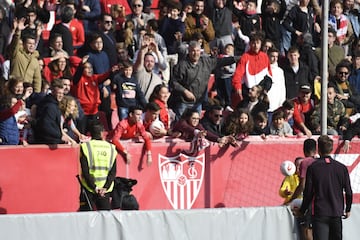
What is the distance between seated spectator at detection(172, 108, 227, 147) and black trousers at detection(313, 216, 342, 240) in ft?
12.3

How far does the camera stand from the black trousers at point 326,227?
13102mm

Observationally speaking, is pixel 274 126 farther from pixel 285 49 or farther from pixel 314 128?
pixel 285 49

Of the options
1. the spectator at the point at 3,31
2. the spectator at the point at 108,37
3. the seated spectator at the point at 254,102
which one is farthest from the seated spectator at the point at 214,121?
the spectator at the point at 3,31

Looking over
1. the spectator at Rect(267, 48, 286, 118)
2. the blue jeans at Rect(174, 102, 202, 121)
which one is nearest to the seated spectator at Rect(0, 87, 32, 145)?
the blue jeans at Rect(174, 102, 202, 121)

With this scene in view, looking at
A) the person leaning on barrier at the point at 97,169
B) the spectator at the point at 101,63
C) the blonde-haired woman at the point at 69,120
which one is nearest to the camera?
the person leaning on barrier at the point at 97,169

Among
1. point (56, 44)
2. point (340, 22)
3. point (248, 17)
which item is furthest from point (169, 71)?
point (340, 22)

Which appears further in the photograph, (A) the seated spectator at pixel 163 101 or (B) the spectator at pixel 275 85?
(B) the spectator at pixel 275 85

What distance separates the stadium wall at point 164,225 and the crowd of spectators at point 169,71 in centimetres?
297

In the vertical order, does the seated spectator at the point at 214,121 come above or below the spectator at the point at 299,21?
below

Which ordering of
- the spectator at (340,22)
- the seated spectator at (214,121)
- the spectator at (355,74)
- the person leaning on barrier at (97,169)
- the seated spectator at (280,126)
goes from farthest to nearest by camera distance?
1. the spectator at (340,22)
2. the spectator at (355,74)
3. the seated spectator at (280,126)
4. the seated spectator at (214,121)
5. the person leaning on barrier at (97,169)

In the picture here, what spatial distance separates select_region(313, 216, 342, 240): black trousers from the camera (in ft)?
43.0

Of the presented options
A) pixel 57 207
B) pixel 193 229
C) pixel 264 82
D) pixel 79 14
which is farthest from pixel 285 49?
pixel 193 229

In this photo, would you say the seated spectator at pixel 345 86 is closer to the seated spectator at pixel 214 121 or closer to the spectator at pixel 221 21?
the spectator at pixel 221 21

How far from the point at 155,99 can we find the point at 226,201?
6.26 ft
